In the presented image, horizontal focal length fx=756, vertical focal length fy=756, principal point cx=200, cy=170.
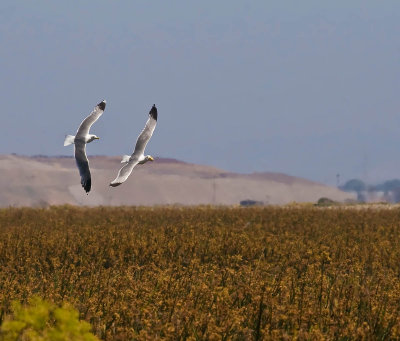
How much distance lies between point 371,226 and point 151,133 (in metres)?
10.9

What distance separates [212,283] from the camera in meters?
8.94

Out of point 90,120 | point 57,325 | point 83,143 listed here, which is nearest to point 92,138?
point 83,143

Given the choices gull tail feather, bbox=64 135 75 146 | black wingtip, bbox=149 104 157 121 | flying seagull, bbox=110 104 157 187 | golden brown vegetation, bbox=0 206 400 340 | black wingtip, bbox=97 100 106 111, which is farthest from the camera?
black wingtip, bbox=149 104 157 121

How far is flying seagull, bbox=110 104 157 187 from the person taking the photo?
9.72 m

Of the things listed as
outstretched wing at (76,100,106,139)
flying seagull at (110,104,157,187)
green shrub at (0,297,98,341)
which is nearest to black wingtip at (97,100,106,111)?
outstretched wing at (76,100,106,139)

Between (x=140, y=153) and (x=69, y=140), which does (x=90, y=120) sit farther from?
(x=140, y=153)

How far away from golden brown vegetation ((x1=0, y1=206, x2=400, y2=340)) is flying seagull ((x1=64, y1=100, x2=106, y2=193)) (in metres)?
1.22

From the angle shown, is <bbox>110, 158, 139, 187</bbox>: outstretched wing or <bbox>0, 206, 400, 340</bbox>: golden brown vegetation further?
<bbox>110, 158, 139, 187</bbox>: outstretched wing

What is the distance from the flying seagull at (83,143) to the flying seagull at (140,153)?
1.55 feet

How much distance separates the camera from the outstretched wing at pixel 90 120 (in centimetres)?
1027

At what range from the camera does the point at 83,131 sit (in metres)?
10.3

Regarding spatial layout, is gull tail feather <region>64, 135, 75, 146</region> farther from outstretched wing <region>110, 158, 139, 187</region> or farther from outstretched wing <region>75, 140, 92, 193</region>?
outstretched wing <region>110, 158, 139, 187</region>

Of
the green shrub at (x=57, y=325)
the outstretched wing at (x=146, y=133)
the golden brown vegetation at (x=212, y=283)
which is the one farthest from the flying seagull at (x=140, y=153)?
the green shrub at (x=57, y=325)

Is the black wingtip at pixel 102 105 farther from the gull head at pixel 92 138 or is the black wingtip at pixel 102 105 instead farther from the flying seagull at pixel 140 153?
the gull head at pixel 92 138
